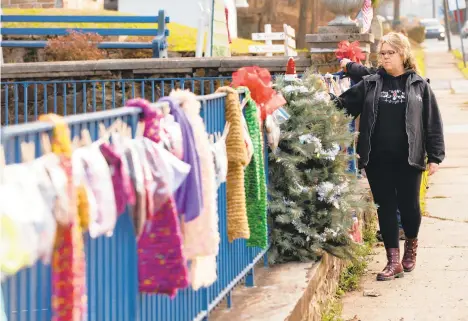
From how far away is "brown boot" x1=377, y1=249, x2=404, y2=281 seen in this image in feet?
24.4

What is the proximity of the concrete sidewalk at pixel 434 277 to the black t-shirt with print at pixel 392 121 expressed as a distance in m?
1.03

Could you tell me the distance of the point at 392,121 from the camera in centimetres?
729

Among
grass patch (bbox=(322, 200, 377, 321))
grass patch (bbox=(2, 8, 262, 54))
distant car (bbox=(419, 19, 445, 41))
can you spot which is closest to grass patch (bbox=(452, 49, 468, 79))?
grass patch (bbox=(2, 8, 262, 54))

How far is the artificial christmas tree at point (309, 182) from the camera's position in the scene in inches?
266

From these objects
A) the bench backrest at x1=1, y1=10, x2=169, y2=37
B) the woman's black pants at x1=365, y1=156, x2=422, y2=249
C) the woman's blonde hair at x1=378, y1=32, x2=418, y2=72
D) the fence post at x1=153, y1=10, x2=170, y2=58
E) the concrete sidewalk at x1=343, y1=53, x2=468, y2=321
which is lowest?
the concrete sidewalk at x1=343, y1=53, x2=468, y2=321

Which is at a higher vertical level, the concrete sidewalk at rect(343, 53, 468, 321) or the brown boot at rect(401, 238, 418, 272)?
the brown boot at rect(401, 238, 418, 272)

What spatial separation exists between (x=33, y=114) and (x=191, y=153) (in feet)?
24.7

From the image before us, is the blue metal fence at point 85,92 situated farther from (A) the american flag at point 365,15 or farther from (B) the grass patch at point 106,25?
(B) the grass patch at point 106,25

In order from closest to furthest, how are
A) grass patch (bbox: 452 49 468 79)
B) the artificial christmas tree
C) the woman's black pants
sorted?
the artificial christmas tree < the woman's black pants < grass patch (bbox: 452 49 468 79)

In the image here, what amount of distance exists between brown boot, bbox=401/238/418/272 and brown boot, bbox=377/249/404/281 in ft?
0.55

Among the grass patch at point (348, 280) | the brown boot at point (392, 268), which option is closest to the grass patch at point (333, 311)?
the grass patch at point (348, 280)

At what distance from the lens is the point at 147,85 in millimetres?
11555

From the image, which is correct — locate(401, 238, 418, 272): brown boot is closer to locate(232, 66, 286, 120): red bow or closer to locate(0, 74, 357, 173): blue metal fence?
locate(232, 66, 286, 120): red bow

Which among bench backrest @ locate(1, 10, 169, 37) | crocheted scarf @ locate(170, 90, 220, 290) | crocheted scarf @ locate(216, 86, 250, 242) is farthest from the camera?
bench backrest @ locate(1, 10, 169, 37)
